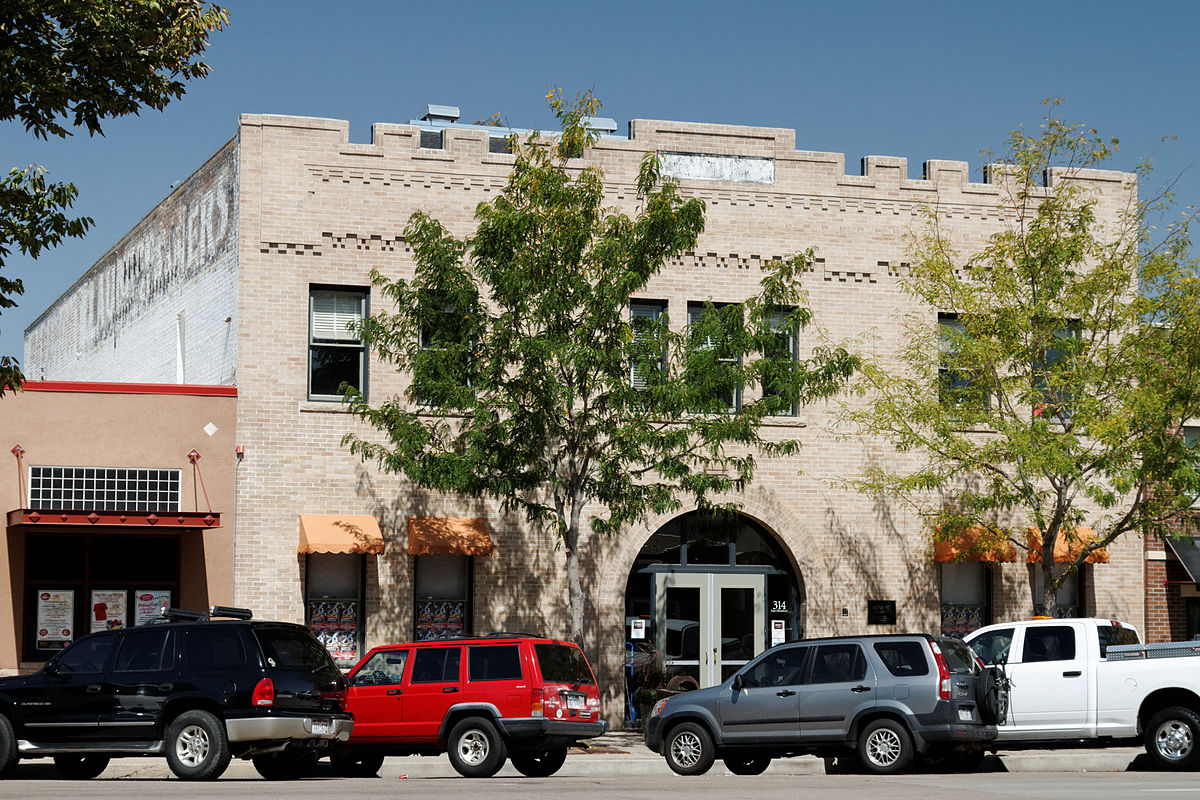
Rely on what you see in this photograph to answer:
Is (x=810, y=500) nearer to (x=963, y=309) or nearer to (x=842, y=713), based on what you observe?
(x=963, y=309)

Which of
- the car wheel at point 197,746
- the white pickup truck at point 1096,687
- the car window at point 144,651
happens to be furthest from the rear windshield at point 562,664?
the white pickup truck at point 1096,687

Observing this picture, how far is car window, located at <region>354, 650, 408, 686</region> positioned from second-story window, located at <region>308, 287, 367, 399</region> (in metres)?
6.95

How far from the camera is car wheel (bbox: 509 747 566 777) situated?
18562 mm

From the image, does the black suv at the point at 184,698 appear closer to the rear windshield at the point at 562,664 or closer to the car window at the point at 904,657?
the rear windshield at the point at 562,664

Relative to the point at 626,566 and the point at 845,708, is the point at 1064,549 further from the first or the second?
the point at 845,708

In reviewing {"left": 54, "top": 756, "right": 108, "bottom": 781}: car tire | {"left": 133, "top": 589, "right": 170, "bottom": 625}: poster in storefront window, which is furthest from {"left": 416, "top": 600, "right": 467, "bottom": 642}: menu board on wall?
{"left": 54, "top": 756, "right": 108, "bottom": 781}: car tire

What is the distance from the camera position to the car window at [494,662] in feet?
59.2

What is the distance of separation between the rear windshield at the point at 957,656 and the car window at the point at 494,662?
493 cm

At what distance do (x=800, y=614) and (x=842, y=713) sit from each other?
347 inches

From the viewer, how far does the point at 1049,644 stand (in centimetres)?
1928

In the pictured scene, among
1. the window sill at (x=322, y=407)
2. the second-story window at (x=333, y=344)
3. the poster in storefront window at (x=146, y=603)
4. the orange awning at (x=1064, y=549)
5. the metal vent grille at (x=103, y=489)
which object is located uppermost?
the second-story window at (x=333, y=344)

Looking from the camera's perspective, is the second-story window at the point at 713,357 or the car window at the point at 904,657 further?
the second-story window at the point at 713,357

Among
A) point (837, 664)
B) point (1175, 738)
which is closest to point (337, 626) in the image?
point (837, 664)

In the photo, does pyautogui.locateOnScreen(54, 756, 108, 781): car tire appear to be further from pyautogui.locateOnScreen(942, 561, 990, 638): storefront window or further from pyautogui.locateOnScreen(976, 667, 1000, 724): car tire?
pyautogui.locateOnScreen(942, 561, 990, 638): storefront window
